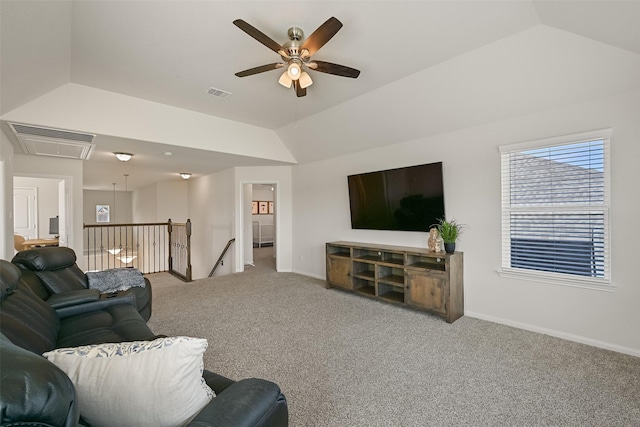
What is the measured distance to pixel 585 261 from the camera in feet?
9.70

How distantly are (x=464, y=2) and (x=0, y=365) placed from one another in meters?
3.10

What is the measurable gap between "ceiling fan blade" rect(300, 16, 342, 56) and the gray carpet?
8.70 feet

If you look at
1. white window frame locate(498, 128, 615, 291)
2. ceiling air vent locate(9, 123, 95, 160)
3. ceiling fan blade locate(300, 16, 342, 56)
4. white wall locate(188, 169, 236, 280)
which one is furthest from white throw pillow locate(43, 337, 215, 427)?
white wall locate(188, 169, 236, 280)

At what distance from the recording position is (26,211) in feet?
25.6

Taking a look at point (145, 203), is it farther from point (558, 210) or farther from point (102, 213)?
point (558, 210)

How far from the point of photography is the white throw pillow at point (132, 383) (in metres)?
0.96

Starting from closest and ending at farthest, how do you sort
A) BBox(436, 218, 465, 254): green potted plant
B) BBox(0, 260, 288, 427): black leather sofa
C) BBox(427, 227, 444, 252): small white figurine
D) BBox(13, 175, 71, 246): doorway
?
BBox(0, 260, 288, 427): black leather sofa, BBox(436, 218, 465, 254): green potted plant, BBox(427, 227, 444, 252): small white figurine, BBox(13, 175, 71, 246): doorway

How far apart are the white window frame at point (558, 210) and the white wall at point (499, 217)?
0.16 ft

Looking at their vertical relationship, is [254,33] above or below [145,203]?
above

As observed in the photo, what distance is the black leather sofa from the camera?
66 cm

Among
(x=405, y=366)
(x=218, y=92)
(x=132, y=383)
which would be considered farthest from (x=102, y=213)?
(x=132, y=383)

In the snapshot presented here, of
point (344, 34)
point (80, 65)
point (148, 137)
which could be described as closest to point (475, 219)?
point (344, 34)

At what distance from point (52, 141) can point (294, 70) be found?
12.3 ft

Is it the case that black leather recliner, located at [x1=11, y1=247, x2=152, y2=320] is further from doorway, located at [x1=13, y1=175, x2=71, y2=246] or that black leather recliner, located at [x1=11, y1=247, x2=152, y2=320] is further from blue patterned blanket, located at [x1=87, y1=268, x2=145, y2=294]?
doorway, located at [x1=13, y1=175, x2=71, y2=246]
